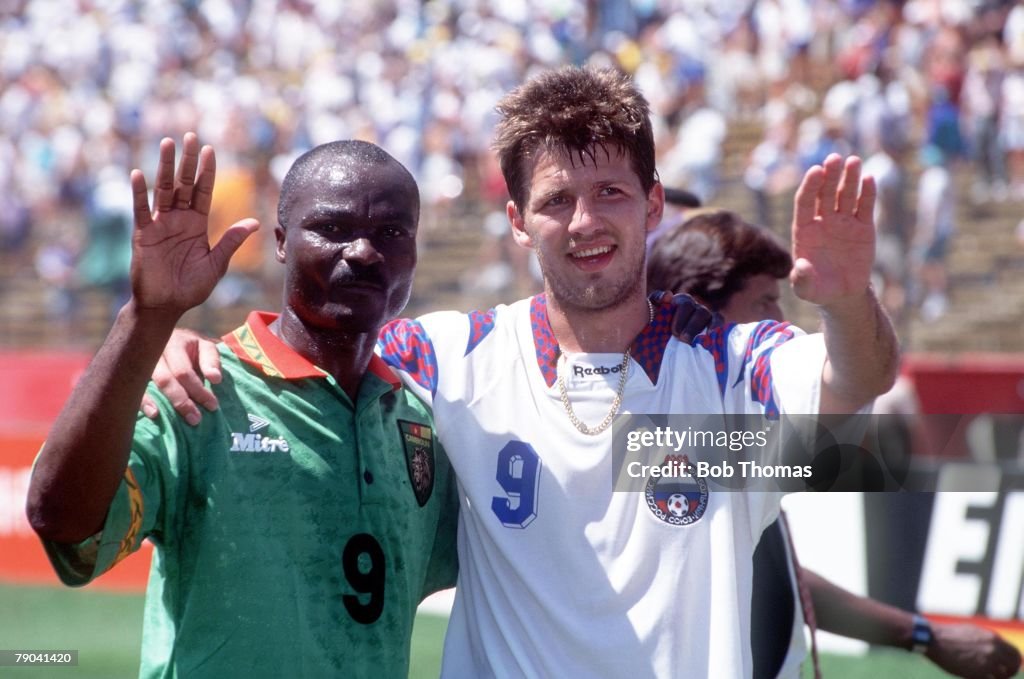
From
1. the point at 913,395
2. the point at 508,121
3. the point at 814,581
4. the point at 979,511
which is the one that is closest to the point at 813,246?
the point at 508,121

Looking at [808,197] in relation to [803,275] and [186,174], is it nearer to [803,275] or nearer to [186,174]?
[803,275]

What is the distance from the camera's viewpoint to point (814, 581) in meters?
4.52

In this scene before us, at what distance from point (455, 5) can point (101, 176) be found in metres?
5.89

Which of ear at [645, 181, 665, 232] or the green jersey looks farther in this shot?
ear at [645, 181, 665, 232]

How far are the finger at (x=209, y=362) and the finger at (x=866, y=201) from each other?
4.97 feet

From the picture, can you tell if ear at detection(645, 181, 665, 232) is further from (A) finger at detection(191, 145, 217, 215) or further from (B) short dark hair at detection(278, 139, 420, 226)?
(A) finger at detection(191, 145, 217, 215)

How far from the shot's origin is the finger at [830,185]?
9.59 ft

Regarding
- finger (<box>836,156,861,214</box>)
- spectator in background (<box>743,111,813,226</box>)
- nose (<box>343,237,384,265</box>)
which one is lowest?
Answer: nose (<box>343,237,384,265</box>)

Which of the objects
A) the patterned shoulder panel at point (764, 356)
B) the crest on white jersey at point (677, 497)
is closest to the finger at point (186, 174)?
the crest on white jersey at point (677, 497)

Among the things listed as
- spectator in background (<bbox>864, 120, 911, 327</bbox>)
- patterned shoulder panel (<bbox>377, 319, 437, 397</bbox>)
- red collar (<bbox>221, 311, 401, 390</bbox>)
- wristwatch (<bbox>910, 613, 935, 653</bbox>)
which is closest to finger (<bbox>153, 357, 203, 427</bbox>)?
red collar (<bbox>221, 311, 401, 390</bbox>)

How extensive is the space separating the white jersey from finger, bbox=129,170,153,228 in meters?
0.95

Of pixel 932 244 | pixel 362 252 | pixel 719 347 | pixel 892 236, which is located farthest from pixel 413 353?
pixel 932 244

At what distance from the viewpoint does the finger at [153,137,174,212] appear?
→ 9.21 feet

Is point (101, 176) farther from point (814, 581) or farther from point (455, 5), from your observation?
point (814, 581)
